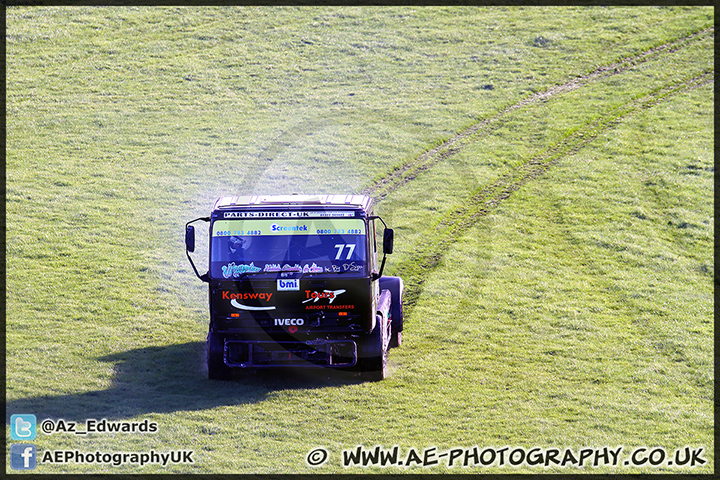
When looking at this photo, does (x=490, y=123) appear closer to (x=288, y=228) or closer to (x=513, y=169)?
(x=513, y=169)

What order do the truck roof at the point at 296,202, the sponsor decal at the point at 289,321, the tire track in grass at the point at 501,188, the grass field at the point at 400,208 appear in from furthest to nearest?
1. the tire track in grass at the point at 501,188
2. the truck roof at the point at 296,202
3. the sponsor decal at the point at 289,321
4. the grass field at the point at 400,208

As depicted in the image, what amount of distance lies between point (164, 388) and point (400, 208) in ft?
56.1

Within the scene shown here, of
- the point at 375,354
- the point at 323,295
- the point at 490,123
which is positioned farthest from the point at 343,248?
the point at 490,123

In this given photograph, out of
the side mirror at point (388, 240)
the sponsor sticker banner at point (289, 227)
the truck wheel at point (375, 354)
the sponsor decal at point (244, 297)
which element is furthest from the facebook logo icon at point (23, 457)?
the side mirror at point (388, 240)

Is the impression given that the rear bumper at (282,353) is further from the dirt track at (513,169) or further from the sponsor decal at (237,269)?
the dirt track at (513,169)

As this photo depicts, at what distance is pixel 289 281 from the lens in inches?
655

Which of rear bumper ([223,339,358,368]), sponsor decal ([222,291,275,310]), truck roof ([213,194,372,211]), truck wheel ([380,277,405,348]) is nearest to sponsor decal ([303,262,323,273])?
sponsor decal ([222,291,275,310])

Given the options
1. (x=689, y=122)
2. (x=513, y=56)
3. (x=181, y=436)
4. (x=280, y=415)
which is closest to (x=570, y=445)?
(x=280, y=415)

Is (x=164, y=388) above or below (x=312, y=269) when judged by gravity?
below

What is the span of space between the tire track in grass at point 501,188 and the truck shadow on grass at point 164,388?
6.95 m

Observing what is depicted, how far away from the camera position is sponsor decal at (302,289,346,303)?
16766 mm

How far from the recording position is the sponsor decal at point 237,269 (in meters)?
16.7

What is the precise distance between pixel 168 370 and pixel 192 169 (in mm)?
18286

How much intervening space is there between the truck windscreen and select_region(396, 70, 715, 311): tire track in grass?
7819 mm
